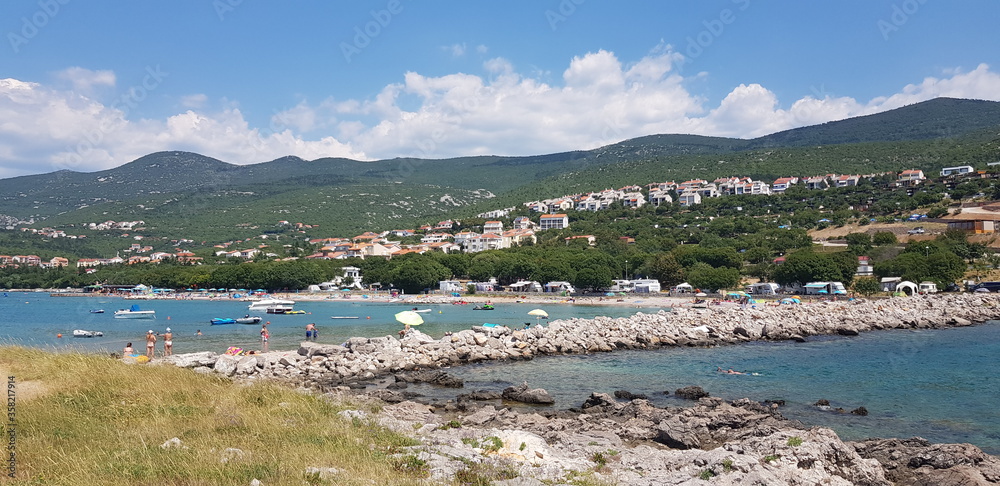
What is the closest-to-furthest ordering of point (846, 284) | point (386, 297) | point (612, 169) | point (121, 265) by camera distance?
1. point (846, 284)
2. point (386, 297)
3. point (121, 265)
4. point (612, 169)

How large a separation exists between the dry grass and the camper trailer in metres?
53.7

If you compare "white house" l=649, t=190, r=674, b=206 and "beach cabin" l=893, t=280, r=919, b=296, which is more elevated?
"white house" l=649, t=190, r=674, b=206

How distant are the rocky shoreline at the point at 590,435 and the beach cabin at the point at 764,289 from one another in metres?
40.1

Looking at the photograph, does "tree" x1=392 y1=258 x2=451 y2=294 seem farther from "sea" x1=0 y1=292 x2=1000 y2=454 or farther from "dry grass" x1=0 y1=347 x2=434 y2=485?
"dry grass" x1=0 y1=347 x2=434 y2=485

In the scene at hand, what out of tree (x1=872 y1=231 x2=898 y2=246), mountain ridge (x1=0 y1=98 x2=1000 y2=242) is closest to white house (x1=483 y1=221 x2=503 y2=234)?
mountain ridge (x1=0 y1=98 x2=1000 y2=242)

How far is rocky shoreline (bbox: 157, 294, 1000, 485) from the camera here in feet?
27.4

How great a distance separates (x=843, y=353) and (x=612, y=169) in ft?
449

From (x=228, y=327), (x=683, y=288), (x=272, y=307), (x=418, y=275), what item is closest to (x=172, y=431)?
(x=228, y=327)

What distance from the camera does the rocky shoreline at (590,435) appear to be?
835 centimetres

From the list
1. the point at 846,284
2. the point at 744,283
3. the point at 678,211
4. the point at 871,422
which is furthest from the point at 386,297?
the point at 871,422

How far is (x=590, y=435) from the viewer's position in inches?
445

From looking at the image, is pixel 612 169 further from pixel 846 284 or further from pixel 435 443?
pixel 435 443

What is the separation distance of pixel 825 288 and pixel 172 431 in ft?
189

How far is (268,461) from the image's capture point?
6.56 metres
